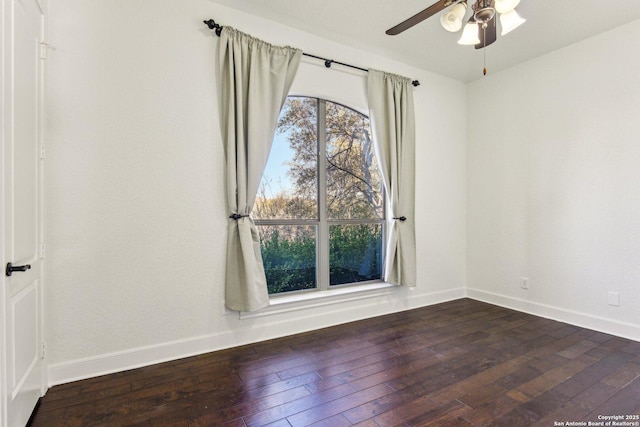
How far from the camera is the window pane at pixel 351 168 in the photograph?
11.8 ft

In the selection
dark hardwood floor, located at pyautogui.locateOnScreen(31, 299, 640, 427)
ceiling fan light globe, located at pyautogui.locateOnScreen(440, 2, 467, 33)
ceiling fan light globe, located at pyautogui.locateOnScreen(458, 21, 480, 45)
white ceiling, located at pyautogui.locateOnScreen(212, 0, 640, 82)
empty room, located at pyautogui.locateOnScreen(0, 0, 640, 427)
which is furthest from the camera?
white ceiling, located at pyautogui.locateOnScreen(212, 0, 640, 82)

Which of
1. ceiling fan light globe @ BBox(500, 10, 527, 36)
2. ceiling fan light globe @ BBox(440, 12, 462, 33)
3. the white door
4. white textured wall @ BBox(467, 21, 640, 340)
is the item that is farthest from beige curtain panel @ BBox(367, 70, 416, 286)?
the white door

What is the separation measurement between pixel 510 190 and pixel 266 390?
3.61 meters

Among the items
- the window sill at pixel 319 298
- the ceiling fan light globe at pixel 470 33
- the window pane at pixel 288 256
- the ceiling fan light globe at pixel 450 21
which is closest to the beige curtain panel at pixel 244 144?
the window sill at pixel 319 298

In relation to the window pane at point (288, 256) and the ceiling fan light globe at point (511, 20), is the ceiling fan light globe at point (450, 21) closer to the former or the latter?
the ceiling fan light globe at point (511, 20)

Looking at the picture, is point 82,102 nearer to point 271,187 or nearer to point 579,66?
point 271,187

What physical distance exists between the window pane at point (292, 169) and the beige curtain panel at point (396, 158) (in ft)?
2.43

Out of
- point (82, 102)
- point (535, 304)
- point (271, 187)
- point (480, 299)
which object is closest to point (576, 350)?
point (535, 304)

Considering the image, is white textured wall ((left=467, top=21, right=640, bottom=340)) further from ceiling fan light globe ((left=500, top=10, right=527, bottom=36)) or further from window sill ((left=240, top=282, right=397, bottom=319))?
ceiling fan light globe ((left=500, top=10, right=527, bottom=36))

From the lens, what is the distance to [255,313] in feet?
9.73

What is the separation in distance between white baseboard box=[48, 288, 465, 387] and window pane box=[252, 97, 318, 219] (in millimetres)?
1027

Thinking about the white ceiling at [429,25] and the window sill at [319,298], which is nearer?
the white ceiling at [429,25]

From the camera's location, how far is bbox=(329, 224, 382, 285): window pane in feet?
11.9

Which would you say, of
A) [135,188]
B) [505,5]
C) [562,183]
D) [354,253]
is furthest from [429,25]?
[135,188]
